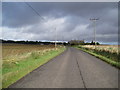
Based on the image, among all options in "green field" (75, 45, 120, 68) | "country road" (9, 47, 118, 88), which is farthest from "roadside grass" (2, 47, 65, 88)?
"green field" (75, 45, 120, 68)

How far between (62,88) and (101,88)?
1.64 m

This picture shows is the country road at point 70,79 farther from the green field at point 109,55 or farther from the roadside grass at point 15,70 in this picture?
the green field at point 109,55

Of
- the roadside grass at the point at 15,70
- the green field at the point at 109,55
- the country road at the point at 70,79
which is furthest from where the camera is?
the green field at the point at 109,55

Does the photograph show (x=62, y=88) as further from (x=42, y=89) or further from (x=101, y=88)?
(x=101, y=88)

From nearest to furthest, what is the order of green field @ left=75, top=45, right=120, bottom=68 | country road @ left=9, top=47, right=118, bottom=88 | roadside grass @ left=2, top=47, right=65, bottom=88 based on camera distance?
country road @ left=9, top=47, right=118, bottom=88 → roadside grass @ left=2, top=47, right=65, bottom=88 → green field @ left=75, top=45, right=120, bottom=68

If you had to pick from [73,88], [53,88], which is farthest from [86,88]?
[53,88]

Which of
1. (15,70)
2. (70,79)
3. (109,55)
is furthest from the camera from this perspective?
(109,55)

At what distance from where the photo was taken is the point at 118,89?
6.50m

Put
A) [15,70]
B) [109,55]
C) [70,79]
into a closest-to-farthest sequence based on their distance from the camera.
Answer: [70,79] < [15,70] < [109,55]

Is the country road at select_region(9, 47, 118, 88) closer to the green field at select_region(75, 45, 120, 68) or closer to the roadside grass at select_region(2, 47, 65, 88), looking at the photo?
the roadside grass at select_region(2, 47, 65, 88)

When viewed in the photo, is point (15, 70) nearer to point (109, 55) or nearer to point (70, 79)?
point (70, 79)

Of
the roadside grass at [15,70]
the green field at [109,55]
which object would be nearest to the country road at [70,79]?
the roadside grass at [15,70]

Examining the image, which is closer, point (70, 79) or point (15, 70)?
point (70, 79)

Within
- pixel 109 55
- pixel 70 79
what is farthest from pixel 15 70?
pixel 109 55
